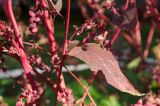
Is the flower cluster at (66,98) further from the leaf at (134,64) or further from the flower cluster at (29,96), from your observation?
the leaf at (134,64)

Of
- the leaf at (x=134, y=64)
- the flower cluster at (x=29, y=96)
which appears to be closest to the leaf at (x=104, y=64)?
the flower cluster at (x=29, y=96)

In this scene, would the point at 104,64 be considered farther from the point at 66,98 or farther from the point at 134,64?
the point at 134,64

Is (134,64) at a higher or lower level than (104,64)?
lower

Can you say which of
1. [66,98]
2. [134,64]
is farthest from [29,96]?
[134,64]

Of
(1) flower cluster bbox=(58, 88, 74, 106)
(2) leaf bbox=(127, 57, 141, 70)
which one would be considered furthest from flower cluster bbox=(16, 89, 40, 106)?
(2) leaf bbox=(127, 57, 141, 70)

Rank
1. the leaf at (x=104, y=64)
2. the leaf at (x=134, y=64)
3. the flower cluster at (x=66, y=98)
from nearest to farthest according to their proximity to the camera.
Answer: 1. the leaf at (x=104, y=64)
2. the flower cluster at (x=66, y=98)
3. the leaf at (x=134, y=64)

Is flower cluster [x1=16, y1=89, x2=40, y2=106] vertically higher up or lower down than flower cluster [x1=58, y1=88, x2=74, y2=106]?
higher up

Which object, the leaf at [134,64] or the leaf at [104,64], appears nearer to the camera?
the leaf at [104,64]

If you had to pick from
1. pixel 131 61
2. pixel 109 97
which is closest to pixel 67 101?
pixel 109 97

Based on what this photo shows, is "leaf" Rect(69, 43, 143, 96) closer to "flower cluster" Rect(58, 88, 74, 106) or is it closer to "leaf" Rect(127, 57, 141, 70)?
"flower cluster" Rect(58, 88, 74, 106)

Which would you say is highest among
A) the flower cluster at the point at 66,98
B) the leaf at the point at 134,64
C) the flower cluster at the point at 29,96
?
the flower cluster at the point at 29,96
